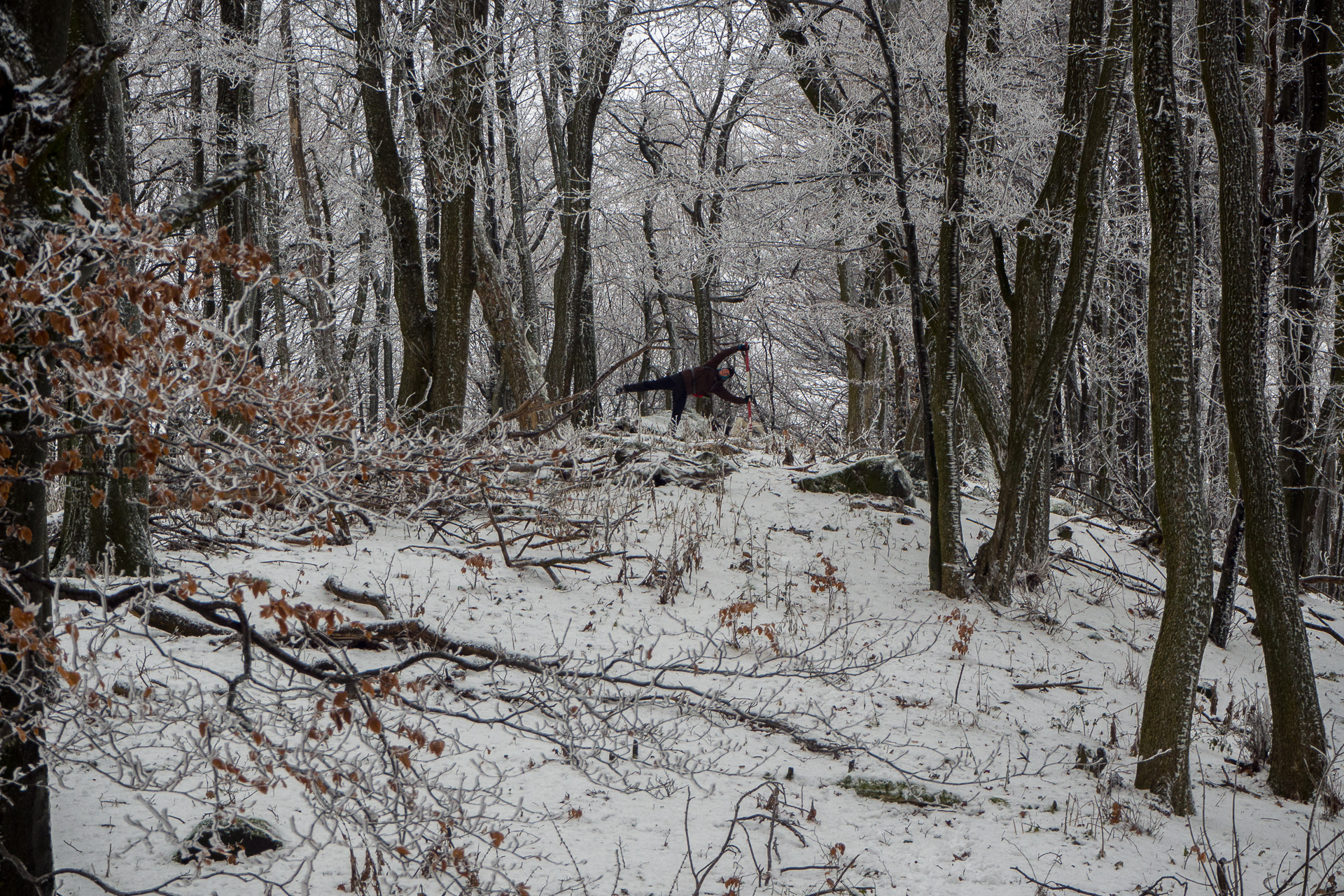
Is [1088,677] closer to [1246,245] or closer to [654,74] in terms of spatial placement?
[1246,245]

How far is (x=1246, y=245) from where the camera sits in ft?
14.6

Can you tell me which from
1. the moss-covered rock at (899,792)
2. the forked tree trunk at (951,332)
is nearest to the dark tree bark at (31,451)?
the moss-covered rock at (899,792)

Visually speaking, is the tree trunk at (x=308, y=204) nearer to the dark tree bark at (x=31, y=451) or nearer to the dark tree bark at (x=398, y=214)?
the dark tree bark at (x=398, y=214)

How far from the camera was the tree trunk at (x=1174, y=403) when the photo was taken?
404cm

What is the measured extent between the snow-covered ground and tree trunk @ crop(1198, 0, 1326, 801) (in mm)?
360

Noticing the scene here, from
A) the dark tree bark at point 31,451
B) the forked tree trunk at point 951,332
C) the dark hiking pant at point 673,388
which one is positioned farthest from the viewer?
the dark hiking pant at point 673,388

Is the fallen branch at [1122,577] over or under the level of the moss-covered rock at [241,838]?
under

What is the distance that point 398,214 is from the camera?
8.05 meters

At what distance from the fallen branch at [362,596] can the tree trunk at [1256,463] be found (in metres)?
4.40

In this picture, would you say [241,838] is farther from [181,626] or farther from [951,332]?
[951,332]

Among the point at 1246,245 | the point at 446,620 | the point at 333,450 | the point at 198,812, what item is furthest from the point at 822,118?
the point at 198,812

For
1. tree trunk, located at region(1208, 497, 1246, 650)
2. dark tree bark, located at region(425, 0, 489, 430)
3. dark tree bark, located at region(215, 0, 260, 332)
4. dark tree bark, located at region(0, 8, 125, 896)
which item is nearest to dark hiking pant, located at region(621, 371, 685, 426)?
dark tree bark, located at region(425, 0, 489, 430)

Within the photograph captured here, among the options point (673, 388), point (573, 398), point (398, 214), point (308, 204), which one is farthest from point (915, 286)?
point (308, 204)

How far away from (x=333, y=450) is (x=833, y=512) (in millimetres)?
6857
